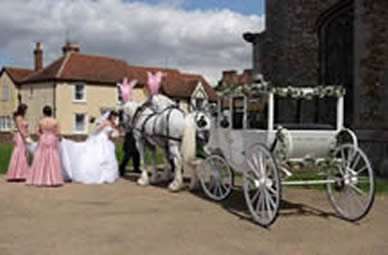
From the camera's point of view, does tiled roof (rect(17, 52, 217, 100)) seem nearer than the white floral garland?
No

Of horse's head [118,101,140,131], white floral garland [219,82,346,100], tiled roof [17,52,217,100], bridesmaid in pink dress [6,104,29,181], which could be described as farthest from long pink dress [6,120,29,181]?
tiled roof [17,52,217,100]

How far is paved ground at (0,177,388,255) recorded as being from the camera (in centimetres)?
585

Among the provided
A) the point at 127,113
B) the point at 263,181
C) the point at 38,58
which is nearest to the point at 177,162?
the point at 127,113

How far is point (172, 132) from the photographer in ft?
33.6

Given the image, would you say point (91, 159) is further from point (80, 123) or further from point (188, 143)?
point (80, 123)

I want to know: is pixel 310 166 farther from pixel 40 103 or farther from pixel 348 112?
pixel 40 103

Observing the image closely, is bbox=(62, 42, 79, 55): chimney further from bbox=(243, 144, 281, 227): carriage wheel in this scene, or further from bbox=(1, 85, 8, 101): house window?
bbox=(243, 144, 281, 227): carriage wheel

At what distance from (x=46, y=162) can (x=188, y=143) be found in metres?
3.60

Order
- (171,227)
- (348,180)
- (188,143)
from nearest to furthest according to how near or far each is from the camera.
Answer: (171,227) → (348,180) → (188,143)

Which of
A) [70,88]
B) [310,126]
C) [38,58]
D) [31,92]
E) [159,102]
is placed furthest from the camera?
[38,58]

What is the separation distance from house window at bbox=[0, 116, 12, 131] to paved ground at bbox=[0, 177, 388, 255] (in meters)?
40.4

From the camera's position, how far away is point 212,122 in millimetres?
9492

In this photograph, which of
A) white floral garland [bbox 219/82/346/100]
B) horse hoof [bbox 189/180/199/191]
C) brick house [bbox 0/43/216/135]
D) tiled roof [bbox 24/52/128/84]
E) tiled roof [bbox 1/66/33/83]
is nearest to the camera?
white floral garland [bbox 219/82/346/100]

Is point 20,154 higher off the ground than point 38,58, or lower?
lower
